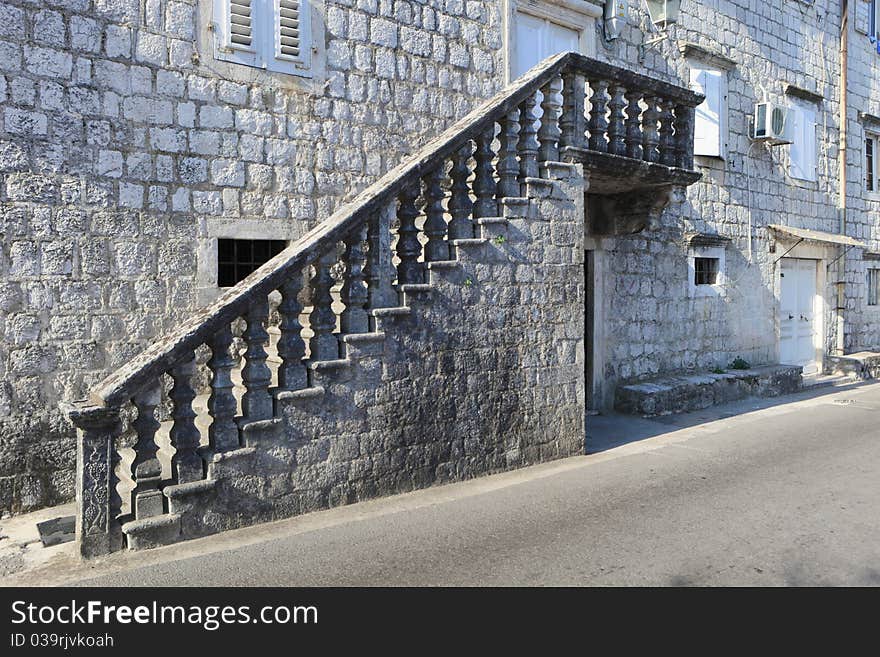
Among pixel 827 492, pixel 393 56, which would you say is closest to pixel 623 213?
pixel 393 56

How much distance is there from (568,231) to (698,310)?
16.5 ft

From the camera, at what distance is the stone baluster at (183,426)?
4711 millimetres

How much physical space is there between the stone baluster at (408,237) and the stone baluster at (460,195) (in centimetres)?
45

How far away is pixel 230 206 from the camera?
668cm

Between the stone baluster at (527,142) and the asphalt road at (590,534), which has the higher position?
the stone baluster at (527,142)

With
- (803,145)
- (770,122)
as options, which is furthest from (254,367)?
(803,145)

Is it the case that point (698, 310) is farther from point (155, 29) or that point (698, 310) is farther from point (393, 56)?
point (155, 29)

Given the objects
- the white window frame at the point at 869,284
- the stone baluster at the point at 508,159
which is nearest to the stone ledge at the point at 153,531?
the stone baluster at the point at 508,159

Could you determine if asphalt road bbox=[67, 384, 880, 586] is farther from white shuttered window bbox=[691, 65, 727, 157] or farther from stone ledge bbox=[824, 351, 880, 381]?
stone ledge bbox=[824, 351, 880, 381]

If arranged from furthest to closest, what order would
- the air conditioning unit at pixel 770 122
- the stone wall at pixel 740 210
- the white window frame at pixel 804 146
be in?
the white window frame at pixel 804 146 < the air conditioning unit at pixel 770 122 < the stone wall at pixel 740 210

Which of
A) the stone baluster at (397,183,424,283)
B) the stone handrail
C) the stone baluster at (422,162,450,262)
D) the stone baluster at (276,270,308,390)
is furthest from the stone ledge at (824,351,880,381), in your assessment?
the stone baluster at (276,270,308,390)

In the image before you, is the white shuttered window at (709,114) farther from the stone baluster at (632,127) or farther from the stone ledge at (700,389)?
the stone baluster at (632,127)

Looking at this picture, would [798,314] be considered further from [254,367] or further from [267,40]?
[254,367]

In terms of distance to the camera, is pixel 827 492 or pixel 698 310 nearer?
pixel 827 492
